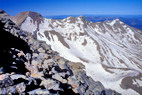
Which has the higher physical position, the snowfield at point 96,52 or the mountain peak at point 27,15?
the mountain peak at point 27,15

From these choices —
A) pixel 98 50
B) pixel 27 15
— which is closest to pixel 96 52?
pixel 98 50

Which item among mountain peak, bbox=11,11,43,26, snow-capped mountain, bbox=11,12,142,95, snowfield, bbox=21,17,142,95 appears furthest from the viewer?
mountain peak, bbox=11,11,43,26

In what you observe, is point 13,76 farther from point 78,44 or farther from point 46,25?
point 46,25

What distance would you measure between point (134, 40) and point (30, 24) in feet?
358

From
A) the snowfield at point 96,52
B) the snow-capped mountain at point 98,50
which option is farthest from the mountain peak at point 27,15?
the snowfield at point 96,52

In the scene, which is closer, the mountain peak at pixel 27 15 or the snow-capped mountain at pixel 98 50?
the snow-capped mountain at pixel 98 50

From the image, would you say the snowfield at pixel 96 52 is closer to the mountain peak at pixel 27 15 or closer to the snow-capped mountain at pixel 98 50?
the snow-capped mountain at pixel 98 50

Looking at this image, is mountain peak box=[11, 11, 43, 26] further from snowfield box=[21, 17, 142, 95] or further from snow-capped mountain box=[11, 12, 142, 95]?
snowfield box=[21, 17, 142, 95]

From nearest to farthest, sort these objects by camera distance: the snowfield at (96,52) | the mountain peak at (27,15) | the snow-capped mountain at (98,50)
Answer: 1. the snow-capped mountain at (98,50)
2. the snowfield at (96,52)
3. the mountain peak at (27,15)

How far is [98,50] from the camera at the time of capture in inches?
3686

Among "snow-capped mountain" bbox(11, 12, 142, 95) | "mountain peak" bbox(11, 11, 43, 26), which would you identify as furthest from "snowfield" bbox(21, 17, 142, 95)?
"mountain peak" bbox(11, 11, 43, 26)

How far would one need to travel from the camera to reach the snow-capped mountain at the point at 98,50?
61.1m

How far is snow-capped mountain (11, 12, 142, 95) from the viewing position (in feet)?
200

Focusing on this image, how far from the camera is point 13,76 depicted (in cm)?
1540
